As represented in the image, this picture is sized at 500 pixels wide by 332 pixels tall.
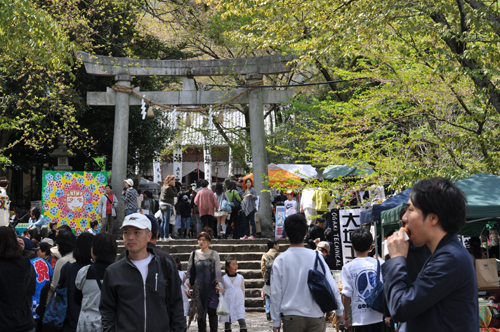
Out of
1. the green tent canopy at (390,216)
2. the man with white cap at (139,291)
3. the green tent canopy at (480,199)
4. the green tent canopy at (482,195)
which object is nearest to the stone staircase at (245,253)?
the green tent canopy at (390,216)

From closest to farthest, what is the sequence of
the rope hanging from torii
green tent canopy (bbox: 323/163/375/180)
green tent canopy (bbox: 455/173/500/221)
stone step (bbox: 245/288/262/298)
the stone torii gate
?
green tent canopy (bbox: 455/173/500/221), green tent canopy (bbox: 323/163/375/180), stone step (bbox: 245/288/262/298), the stone torii gate, the rope hanging from torii

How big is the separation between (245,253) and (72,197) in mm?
6387

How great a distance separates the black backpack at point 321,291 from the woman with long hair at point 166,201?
10.9 m

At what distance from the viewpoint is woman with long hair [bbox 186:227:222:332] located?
27.2 feet

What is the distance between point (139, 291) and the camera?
12.4ft

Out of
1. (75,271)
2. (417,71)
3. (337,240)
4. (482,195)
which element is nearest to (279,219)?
(337,240)

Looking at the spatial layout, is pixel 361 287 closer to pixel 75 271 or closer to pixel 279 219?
pixel 75 271

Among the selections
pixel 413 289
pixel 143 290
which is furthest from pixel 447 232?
pixel 143 290

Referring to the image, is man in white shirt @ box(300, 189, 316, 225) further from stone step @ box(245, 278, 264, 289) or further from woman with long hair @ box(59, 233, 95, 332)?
woman with long hair @ box(59, 233, 95, 332)

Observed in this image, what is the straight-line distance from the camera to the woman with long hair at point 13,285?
16.4ft

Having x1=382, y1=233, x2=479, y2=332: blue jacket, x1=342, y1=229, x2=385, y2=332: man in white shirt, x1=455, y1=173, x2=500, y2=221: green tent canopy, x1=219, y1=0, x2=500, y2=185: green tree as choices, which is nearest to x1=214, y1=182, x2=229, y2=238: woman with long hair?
x1=219, y1=0, x2=500, y2=185: green tree

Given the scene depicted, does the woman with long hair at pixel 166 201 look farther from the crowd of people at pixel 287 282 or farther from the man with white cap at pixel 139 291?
the man with white cap at pixel 139 291

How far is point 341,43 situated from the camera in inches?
360

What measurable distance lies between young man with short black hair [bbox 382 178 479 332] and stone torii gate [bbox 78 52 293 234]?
14.4m
